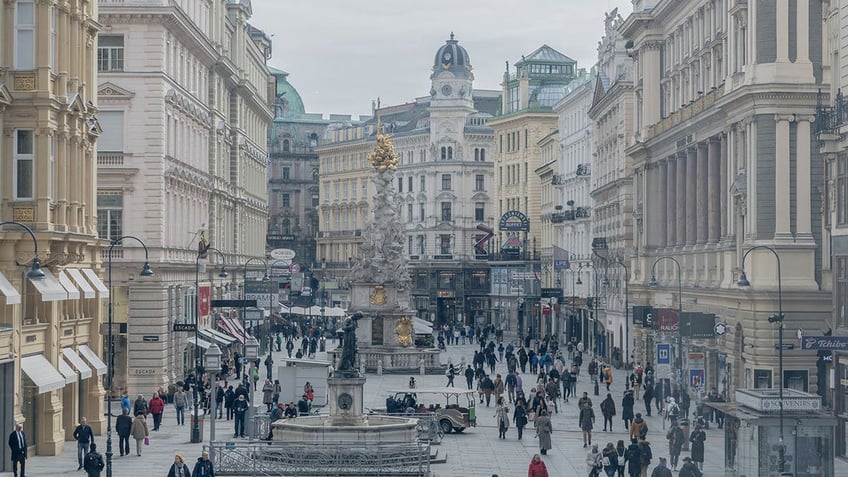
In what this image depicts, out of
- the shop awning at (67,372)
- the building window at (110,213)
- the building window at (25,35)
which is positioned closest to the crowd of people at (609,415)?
the shop awning at (67,372)

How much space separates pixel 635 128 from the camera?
8425 cm

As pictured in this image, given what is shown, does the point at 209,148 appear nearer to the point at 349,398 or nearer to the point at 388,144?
the point at 388,144

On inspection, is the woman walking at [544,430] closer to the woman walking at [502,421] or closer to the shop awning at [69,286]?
the woman walking at [502,421]

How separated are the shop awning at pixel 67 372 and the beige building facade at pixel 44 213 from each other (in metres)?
0.05

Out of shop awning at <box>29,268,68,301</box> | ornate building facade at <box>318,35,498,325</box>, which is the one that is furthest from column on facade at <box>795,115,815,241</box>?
ornate building facade at <box>318,35,498,325</box>

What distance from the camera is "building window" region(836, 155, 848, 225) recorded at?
152 ft

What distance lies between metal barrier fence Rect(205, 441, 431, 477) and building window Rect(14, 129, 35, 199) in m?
8.77

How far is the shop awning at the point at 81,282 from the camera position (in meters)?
48.0

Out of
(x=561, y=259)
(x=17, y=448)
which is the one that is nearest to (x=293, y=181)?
(x=561, y=259)

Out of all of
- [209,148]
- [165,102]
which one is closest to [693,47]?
[165,102]

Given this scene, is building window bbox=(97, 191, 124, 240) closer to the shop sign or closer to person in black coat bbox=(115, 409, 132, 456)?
person in black coat bbox=(115, 409, 132, 456)

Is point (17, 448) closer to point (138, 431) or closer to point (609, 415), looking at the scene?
point (138, 431)

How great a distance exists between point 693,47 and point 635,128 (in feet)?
47.3

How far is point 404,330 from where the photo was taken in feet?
296
